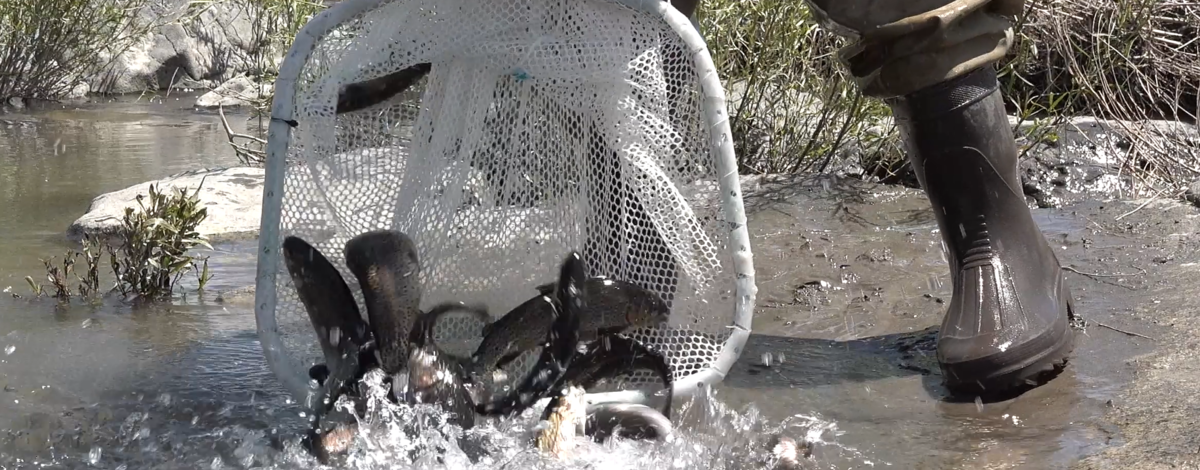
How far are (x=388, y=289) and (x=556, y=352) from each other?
0.36 meters

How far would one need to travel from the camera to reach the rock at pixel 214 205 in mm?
4438

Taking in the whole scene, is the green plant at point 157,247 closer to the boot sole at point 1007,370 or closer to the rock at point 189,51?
the boot sole at point 1007,370

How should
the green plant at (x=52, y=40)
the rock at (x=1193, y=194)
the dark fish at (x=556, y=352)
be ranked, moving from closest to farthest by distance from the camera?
the dark fish at (x=556, y=352) < the rock at (x=1193, y=194) < the green plant at (x=52, y=40)

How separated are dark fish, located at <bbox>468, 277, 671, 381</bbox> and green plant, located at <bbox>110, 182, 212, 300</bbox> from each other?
1440 mm

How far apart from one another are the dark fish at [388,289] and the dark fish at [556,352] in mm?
204

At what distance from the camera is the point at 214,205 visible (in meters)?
4.78

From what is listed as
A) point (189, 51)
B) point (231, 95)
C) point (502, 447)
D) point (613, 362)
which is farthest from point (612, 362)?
point (189, 51)

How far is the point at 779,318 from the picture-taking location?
330 centimetres

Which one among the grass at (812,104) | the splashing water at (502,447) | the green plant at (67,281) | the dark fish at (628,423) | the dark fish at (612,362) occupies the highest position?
the grass at (812,104)

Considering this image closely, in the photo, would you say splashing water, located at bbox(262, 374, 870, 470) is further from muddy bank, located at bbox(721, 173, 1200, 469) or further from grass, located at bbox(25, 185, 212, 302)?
grass, located at bbox(25, 185, 212, 302)

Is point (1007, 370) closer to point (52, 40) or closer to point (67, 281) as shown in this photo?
point (67, 281)

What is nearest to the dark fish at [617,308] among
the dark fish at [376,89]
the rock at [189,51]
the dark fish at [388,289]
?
the dark fish at [388,289]

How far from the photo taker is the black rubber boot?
2637 millimetres

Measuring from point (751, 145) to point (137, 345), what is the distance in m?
2.69
